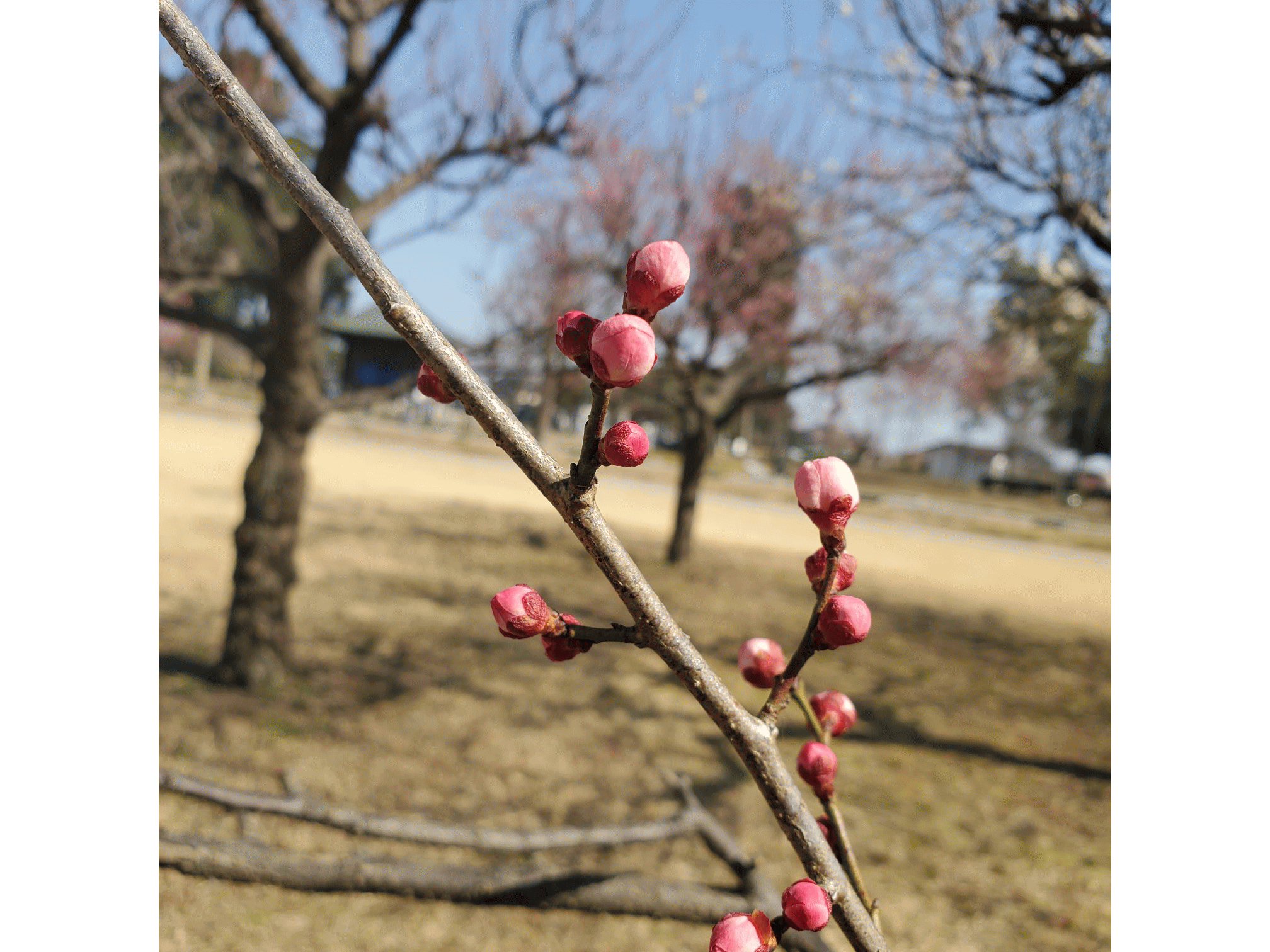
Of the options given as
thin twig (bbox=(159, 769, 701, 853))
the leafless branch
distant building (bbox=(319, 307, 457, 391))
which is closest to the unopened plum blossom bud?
thin twig (bbox=(159, 769, 701, 853))

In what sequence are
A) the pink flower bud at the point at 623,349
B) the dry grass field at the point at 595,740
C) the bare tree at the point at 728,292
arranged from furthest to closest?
the bare tree at the point at 728,292 → the dry grass field at the point at 595,740 → the pink flower bud at the point at 623,349

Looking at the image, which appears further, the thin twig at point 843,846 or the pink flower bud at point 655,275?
the thin twig at point 843,846

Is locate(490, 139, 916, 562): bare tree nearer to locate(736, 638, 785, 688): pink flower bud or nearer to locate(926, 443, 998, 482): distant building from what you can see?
locate(736, 638, 785, 688): pink flower bud

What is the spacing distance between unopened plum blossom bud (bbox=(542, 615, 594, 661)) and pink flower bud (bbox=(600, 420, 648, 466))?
10 cm

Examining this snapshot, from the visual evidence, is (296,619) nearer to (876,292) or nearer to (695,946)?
(695,946)

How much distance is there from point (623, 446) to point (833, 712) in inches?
14.7

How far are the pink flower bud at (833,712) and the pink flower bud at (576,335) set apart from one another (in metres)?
0.38

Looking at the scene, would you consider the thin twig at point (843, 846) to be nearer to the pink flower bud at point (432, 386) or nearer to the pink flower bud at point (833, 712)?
the pink flower bud at point (833, 712)

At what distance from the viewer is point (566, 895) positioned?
953mm

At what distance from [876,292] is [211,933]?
872 centimetres

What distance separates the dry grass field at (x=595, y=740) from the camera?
8.76ft

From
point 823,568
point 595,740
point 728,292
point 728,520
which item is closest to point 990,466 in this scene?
point 728,520

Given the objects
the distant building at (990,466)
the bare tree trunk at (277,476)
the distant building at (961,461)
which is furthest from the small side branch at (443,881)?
the distant building at (961,461)
